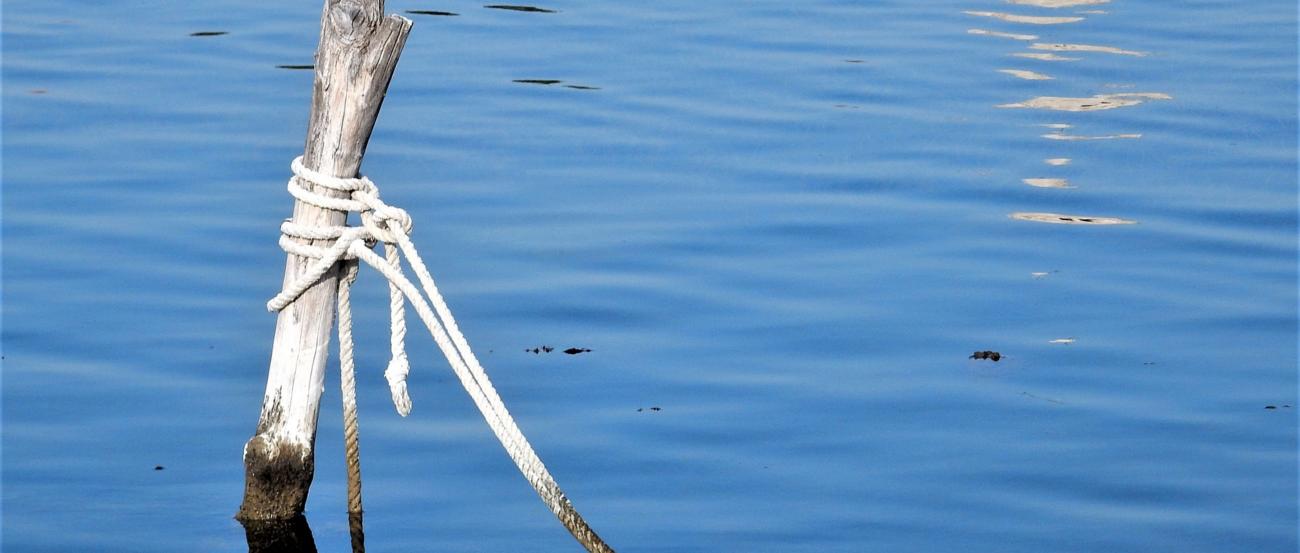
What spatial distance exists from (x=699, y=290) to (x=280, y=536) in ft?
9.79

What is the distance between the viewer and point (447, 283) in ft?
27.2

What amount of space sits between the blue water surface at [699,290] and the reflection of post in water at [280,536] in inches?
2.2

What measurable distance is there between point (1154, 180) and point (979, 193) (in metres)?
1.07

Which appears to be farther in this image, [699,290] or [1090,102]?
[1090,102]

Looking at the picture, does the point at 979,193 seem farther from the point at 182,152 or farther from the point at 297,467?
the point at 297,467

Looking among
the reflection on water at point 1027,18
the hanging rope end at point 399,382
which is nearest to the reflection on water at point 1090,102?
the reflection on water at point 1027,18

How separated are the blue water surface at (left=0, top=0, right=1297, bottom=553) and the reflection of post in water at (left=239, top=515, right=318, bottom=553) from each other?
0.06 metres

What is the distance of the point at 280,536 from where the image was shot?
562 centimetres

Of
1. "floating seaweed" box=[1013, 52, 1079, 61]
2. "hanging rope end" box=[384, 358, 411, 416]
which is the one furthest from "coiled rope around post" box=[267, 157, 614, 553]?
"floating seaweed" box=[1013, 52, 1079, 61]

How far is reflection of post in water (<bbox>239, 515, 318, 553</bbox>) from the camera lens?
557 cm

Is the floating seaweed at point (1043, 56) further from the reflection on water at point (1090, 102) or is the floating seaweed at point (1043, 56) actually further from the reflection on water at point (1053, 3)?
the reflection on water at point (1053, 3)

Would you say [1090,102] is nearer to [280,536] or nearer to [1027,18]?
[1027,18]

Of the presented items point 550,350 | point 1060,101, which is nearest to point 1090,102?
point 1060,101

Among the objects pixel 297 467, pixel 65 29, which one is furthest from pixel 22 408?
pixel 65 29
